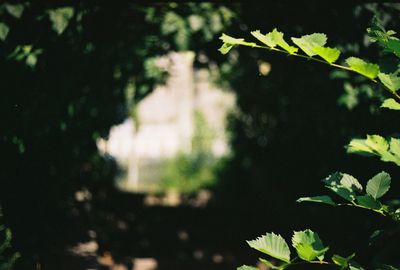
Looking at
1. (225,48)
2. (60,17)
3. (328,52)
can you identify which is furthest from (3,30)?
(328,52)

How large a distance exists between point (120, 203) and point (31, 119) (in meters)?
4.46

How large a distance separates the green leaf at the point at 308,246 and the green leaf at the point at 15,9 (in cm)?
217

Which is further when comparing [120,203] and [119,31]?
[120,203]

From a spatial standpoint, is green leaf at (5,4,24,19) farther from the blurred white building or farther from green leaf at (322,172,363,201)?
the blurred white building

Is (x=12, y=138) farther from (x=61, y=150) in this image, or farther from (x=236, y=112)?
(x=236, y=112)

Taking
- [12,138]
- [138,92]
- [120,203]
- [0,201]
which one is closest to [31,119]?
[12,138]

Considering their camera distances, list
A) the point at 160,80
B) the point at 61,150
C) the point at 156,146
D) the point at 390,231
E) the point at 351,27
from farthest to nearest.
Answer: the point at 156,146 → the point at 160,80 → the point at 61,150 → the point at 351,27 → the point at 390,231

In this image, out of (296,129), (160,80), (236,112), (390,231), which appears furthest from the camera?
(236,112)

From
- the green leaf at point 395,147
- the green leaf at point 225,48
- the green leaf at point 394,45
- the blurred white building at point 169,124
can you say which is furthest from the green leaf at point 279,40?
the blurred white building at point 169,124

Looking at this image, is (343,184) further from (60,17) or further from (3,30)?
(3,30)

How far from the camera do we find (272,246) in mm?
1101

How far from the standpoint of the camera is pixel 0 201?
2234mm

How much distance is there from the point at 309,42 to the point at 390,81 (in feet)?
1.00

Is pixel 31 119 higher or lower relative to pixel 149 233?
higher
